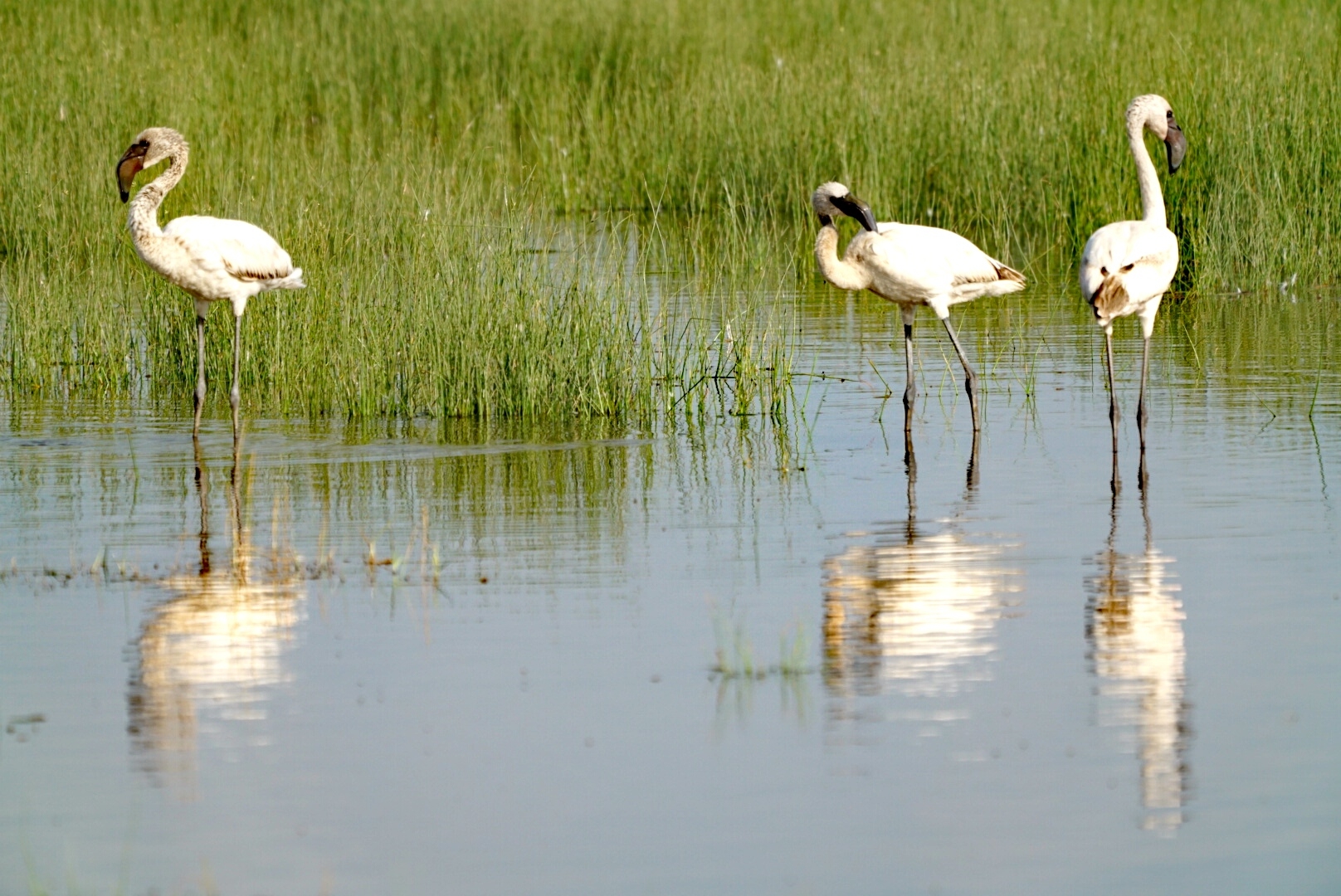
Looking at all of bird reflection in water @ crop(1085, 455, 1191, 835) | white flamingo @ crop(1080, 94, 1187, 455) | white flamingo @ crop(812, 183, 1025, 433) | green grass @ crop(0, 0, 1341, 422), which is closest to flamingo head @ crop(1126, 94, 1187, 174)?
white flamingo @ crop(1080, 94, 1187, 455)

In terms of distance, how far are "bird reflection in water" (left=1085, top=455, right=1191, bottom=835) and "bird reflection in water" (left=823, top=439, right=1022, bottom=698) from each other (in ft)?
1.10

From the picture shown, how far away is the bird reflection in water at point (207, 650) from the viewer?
5.80 meters

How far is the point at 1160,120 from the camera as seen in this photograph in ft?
36.9

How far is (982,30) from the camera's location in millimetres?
22844

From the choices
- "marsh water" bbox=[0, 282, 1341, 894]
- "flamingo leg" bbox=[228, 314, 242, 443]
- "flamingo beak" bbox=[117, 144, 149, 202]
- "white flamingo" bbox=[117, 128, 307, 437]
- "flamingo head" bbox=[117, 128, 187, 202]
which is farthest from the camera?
"flamingo head" bbox=[117, 128, 187, 202]

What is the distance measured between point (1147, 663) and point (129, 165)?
7373mm

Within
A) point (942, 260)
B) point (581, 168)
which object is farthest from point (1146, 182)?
point (581, 168)

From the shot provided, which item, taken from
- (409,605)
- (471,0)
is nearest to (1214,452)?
(409,605)

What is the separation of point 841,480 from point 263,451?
9.79ft

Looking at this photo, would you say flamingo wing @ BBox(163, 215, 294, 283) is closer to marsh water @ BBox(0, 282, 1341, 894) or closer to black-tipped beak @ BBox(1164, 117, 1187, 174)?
marsh water @ BBox(0, 282, 1341, 894)

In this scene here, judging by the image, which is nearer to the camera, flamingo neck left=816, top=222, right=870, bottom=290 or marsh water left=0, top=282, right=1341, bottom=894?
marsh water left=0, top=282, right=1341, bottom=894

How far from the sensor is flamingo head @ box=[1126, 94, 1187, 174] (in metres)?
11.1

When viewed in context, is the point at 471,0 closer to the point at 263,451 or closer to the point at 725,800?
the point at 263,451

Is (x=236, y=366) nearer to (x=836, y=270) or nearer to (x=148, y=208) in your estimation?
(x=148, y=208)
